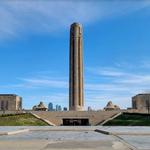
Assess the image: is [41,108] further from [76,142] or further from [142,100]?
[76,142]

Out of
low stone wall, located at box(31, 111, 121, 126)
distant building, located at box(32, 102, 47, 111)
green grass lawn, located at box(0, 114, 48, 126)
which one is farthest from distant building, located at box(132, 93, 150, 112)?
green grass lawn, located at box(0, 114, 48, 126)

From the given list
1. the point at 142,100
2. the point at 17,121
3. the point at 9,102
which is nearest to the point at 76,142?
the point at 17,121

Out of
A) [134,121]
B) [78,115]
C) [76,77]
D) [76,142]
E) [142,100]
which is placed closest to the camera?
[76,142]

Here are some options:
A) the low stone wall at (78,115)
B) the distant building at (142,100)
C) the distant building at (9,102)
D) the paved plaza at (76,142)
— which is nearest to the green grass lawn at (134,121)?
the low stone wall at (78,115)

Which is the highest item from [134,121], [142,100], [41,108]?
[142,100]

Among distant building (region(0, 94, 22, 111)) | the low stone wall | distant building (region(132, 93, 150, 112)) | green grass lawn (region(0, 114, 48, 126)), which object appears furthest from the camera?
distant building (region(0, 94, 22, 111))

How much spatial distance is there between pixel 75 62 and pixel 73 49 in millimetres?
4027

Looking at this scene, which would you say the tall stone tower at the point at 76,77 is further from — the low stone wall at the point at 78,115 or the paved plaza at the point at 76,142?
the paved plaza at the point at 76,142

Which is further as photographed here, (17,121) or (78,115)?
(78,115)

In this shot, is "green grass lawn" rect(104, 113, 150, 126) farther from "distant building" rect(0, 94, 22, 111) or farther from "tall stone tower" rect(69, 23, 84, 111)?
"distant building" rect(0, 94, 22, 111)

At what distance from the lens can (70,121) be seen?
275 ft

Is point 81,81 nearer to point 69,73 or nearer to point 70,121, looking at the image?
point 69,73

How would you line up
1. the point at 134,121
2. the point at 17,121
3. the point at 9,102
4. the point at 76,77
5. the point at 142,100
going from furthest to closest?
the point at 9,102 < the point at 142,100 < the point at 76,77 < the point at 17,121 < the point at 134,121

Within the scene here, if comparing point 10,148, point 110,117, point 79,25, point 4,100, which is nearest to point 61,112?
point 110,117
